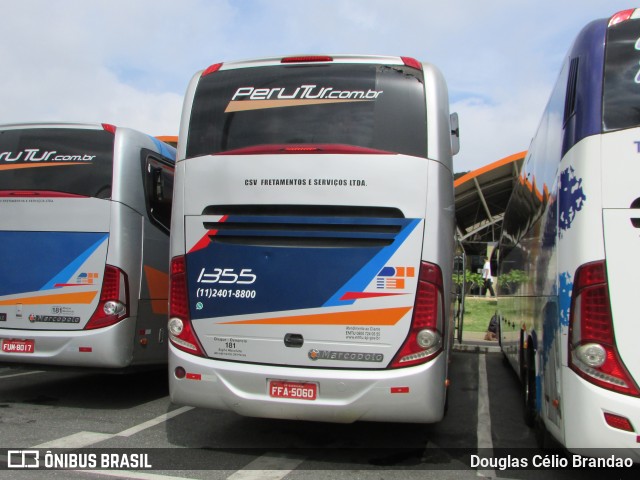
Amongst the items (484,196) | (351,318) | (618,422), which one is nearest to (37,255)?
(351,318)

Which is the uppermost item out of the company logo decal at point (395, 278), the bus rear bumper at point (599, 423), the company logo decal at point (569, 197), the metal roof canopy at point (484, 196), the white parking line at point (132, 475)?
the metal roof canopy at point (484, 196)

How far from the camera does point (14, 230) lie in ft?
22.7

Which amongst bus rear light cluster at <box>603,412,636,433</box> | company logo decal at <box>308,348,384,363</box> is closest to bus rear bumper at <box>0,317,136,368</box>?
company logo decal at <box>308,348,384,363</box>

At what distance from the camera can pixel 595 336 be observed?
12.5ft

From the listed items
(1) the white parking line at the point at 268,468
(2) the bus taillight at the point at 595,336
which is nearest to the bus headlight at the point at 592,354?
(2) the bus taillight at the point at 595,336

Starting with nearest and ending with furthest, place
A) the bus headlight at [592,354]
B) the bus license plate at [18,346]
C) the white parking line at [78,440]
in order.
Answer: the bus headlight at [592,354] < the white parking line at [78,440] < the bus license plate at [18,346]

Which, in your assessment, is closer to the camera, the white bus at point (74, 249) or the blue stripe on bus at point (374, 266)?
the blue stripe on bus at point (374, 266)

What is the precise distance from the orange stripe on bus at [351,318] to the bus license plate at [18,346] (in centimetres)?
334

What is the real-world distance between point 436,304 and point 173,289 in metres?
2.32

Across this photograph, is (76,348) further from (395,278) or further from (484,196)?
(484,196)

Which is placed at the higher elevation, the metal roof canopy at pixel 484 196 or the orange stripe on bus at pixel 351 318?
the metal roof canopy at pixel 484 196

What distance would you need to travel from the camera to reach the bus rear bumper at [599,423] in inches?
144

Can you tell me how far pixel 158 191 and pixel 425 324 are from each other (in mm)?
4219

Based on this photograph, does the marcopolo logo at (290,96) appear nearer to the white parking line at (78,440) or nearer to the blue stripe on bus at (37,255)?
the blue stripe on bus at (37,255)
